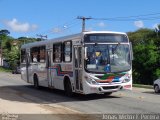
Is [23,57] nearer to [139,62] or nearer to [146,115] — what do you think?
[146,115]

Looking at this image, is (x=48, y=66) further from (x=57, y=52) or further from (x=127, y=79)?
(x=127, y=79)

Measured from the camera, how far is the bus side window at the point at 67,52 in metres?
19.2

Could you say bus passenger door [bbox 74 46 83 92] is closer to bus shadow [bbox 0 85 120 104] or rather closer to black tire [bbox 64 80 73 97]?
bus shadow [bbox 0 85 120 104]

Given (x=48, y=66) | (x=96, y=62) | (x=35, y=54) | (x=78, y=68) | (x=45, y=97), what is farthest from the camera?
(x=35, y=54)

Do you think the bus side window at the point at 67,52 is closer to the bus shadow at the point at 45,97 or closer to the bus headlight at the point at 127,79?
the bus shadow at the point at 45,97

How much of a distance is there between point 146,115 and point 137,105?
2.88 metres

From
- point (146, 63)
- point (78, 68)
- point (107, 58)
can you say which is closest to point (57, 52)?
point (78, 68)

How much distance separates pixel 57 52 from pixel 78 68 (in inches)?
120

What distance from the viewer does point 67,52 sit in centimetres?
1956

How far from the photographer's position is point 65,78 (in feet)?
65.8

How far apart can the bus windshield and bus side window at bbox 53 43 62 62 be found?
307cm

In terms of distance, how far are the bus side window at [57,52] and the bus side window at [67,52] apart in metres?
0.67

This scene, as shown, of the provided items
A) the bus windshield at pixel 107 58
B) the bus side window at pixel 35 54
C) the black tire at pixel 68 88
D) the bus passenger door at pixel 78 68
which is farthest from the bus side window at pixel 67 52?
the bus side window at pixel 35 54

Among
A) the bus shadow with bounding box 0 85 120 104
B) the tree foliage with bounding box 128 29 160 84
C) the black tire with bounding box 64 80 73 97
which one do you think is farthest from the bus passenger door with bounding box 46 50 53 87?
the tree foliage with bounding box 128 29 160 84
